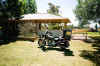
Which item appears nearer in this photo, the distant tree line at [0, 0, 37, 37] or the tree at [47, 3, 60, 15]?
the distant tree line at [0, 0, 37, 37]

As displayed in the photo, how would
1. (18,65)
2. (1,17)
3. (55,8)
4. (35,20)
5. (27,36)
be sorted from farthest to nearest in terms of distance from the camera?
(55,8)
(1,17)
(35,20)
(27,36)
(18,65)

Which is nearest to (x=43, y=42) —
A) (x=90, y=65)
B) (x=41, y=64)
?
(x=41, y=64)

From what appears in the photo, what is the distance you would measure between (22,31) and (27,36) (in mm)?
1385

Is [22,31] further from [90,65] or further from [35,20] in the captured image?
[90,65]

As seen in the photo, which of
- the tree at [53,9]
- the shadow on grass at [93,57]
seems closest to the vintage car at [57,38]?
the shadow on grass at [93,57]

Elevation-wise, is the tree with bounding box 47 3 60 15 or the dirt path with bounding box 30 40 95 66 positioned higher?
the tree with bounding box 47 3 60 15

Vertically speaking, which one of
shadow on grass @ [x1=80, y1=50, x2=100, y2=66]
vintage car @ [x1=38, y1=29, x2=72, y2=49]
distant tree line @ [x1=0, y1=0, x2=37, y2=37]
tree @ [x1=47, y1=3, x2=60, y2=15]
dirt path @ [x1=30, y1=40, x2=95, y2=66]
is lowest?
shadow on grass @ [x1=80, y1=50, x2=100, y2=66]

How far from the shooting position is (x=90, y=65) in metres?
5.38

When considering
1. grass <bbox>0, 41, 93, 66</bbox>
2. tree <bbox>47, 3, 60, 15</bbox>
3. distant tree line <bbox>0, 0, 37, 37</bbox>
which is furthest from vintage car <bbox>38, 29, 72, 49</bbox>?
tree <bbox>47, 3, 60, 15</bbox>

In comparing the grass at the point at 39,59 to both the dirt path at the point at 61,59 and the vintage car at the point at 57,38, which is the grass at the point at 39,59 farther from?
the vintage car at the point at 57,38

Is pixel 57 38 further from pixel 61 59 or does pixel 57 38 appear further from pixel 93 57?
pixel 93 57

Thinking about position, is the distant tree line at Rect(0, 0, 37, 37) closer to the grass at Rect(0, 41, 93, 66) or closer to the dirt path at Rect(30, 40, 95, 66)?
the grass at Rect(0, 41, 93, 66)

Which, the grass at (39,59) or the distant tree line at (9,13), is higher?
the distant tree line at (9,13)

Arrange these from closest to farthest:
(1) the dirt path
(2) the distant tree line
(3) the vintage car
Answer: (1) the dirt path, (3) the vintage car, (2) the distant tree line
